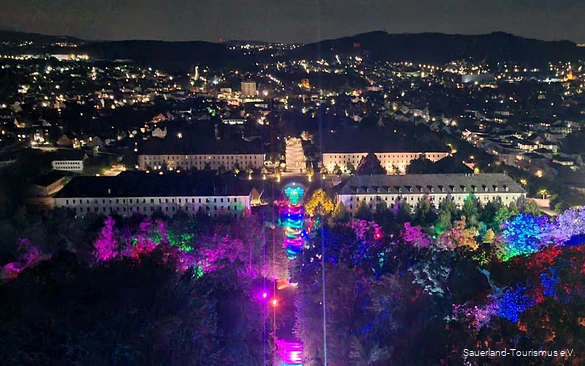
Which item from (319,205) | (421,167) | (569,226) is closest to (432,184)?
(319,205)

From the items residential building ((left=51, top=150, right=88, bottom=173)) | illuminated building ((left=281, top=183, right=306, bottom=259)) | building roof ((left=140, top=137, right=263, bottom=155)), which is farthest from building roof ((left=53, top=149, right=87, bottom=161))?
illuminated building ((left=281, top=183, right=306, bottom=259))

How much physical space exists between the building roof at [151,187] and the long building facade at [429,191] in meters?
3.29

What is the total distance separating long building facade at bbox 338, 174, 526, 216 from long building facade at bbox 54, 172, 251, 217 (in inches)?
129

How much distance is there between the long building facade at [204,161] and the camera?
22.9m

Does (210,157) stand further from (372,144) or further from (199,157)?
(372,144)

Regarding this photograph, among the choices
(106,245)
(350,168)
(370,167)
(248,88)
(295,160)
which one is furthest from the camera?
(248,88)

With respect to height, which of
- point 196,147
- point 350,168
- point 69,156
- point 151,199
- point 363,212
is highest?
point 196,147

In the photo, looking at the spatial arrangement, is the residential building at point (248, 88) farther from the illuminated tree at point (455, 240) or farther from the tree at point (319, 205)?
the illuminated tree at point (455, 240)

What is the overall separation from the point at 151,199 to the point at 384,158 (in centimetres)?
1181

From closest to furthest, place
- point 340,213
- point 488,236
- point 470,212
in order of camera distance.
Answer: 1. point 488,236
2. point 470,212
3. point 340,213

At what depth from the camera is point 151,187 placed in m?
15.6

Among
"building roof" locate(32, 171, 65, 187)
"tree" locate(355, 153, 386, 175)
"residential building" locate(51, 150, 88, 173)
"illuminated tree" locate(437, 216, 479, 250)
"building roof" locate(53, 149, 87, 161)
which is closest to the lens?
"illuminated tree" locate(437, 216, 479, 250)

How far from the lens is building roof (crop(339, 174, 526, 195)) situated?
15.1 meters

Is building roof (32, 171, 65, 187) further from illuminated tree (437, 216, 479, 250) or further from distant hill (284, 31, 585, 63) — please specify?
Answer: distant hill (284, 31, 585, 63)
